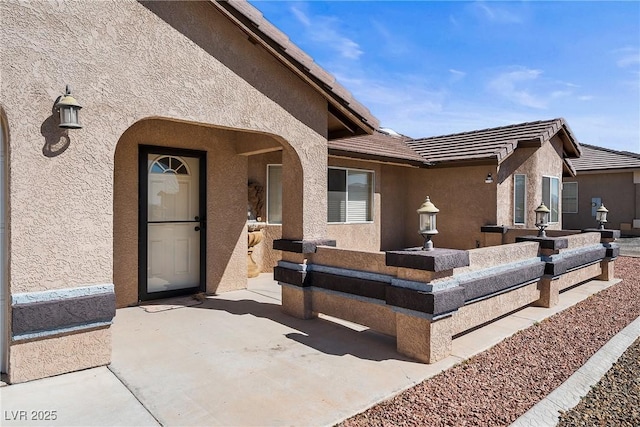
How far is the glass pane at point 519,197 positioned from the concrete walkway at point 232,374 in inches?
279

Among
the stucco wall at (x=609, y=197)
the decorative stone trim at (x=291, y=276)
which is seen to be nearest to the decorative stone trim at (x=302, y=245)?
the decorative stone trim at (x=291, y=276)

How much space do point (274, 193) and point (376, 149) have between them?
397cm

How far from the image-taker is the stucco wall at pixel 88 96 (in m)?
4.09

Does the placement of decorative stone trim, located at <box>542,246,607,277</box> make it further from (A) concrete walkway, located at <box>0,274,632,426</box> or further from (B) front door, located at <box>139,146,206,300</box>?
(B) front door, located at <box>139,146,206,300</box>

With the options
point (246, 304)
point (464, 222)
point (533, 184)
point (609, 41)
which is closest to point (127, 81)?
point (246, 304)

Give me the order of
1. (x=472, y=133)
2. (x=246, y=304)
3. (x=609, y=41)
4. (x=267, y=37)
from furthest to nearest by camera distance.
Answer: (x=472, y=133)
(x=609, y=41)
(x=246, y=304)
(x=267, y=37)

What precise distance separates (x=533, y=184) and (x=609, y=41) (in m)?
4.98

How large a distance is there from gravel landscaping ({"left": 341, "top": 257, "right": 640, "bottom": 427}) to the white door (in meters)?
5.54

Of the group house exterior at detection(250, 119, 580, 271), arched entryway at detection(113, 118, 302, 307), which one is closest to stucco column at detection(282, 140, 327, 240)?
arched entryway at detection(113, 118, 302, 307)

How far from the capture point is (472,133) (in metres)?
14.8

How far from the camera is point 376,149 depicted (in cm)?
1274

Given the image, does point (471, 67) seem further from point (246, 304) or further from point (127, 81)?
point (127, 81)

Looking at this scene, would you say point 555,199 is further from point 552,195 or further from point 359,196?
point 359,196

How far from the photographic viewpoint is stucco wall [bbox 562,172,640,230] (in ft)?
68.8
